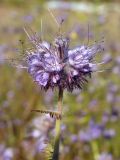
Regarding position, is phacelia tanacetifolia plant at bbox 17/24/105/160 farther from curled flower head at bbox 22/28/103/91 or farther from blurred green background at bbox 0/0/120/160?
blurred green background at bbox 0/0/120/160

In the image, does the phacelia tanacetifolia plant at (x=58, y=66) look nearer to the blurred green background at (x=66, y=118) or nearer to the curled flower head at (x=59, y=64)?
the curled flower head at (x=59, y=64)

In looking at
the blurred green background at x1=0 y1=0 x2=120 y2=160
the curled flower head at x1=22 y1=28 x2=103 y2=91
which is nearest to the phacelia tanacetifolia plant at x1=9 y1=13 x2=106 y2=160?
the curled flower head at x1=22 y1=28 x2=103 y2=91

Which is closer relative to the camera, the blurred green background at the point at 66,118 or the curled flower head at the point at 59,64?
the curled flower head at the point at 59,64

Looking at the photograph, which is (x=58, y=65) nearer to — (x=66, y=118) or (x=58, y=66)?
(x=58, y=66)

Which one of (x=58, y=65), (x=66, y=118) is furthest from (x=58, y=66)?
(x=66, y=118)

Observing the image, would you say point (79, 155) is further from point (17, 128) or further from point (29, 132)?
point (17, 128)

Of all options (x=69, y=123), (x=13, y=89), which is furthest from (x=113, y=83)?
(x=69, y=123)

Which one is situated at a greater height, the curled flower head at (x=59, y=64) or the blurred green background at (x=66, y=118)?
the curled flower head at (x=59, y=64)

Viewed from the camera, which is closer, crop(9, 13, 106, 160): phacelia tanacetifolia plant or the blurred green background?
crop(9, 13, 106, 160): phacelia tanacetifolia plant

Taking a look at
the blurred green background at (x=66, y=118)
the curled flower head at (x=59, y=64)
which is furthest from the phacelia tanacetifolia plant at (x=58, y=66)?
the blurred green background at (x=66, y=118)
